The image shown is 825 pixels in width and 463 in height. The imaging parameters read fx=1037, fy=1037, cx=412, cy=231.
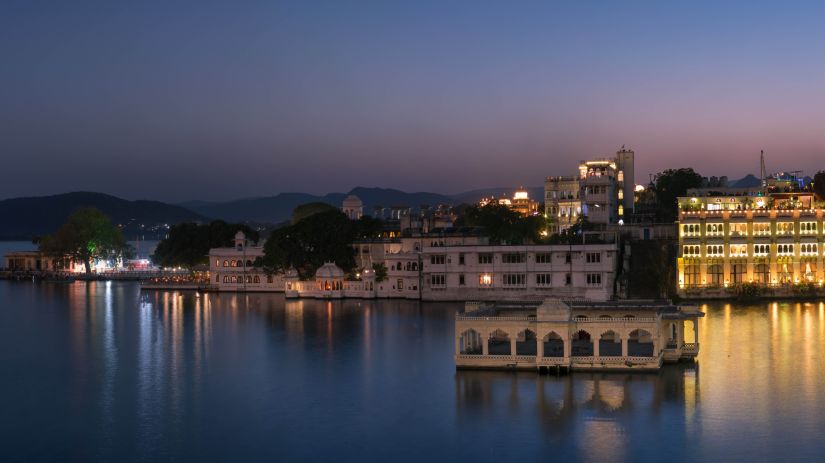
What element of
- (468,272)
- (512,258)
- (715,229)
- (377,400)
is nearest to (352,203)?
(468,272)

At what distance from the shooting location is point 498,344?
46.6m

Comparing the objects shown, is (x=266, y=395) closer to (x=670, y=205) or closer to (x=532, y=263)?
(x=532, y=263)

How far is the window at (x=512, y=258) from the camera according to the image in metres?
75.7

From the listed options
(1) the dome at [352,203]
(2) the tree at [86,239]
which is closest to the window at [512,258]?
(1) the dome at [352,203]

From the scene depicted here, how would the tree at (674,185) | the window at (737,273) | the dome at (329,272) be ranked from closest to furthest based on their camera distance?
the window at (737,273)
the dome at (329,272)
the tree at (674,185)

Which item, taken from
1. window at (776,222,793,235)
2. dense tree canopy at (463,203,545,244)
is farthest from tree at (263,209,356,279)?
window at (776,222,793,235)

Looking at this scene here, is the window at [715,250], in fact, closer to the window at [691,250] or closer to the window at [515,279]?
the window at [691,250]

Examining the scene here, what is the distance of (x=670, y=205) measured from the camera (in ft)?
351

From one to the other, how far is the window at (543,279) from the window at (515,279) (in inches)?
37.1

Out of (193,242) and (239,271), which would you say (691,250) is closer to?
(239,271)

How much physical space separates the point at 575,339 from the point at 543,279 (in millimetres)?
27112

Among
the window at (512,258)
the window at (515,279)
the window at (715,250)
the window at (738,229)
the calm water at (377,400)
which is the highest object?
the window at (738,229)

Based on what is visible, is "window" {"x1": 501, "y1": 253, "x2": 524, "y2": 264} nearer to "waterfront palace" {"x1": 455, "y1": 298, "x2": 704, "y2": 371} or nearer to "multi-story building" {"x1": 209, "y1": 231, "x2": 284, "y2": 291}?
"multi-story building" {"x1": 209, "y1": 231, "x2": 284, "y2": 291}

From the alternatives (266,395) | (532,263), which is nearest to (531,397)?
(266,395)
